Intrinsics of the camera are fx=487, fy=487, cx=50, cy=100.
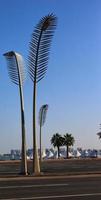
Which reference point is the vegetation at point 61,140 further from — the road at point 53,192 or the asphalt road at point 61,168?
the road at point 53,192

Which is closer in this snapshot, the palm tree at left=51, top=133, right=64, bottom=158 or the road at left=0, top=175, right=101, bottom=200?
the road at left=0, top=175, right=101, bottom=200

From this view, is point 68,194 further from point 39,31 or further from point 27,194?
point 39,31

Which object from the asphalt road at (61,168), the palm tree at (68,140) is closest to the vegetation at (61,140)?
the palm tree at (68,140)

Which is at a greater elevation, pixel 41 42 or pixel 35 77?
pixel 41 42

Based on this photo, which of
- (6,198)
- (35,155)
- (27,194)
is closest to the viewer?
(6,198)

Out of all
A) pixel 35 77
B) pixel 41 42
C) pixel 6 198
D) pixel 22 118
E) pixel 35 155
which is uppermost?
pixel 41 42

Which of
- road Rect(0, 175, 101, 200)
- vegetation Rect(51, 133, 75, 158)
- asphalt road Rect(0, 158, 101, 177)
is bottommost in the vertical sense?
road Rect(0, 175, 101, 200)

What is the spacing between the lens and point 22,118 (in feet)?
88.6

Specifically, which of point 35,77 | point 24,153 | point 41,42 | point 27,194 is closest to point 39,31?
point 41,42

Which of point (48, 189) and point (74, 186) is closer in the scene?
point (48, 189)

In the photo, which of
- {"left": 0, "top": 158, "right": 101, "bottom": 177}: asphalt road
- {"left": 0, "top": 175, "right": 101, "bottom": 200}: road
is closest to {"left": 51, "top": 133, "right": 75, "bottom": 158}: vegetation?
{"left": 0, "top": 158, "right": 101, "bottom": 177}: asphalt road

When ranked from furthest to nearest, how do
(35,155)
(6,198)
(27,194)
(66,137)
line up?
(66,137), (35,155), (27,194), (6,198)

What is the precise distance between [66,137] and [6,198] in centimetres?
12856

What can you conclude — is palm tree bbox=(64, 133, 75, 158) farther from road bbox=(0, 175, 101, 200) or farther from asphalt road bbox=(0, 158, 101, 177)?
road bbox=(0, 175, 101, 200)
